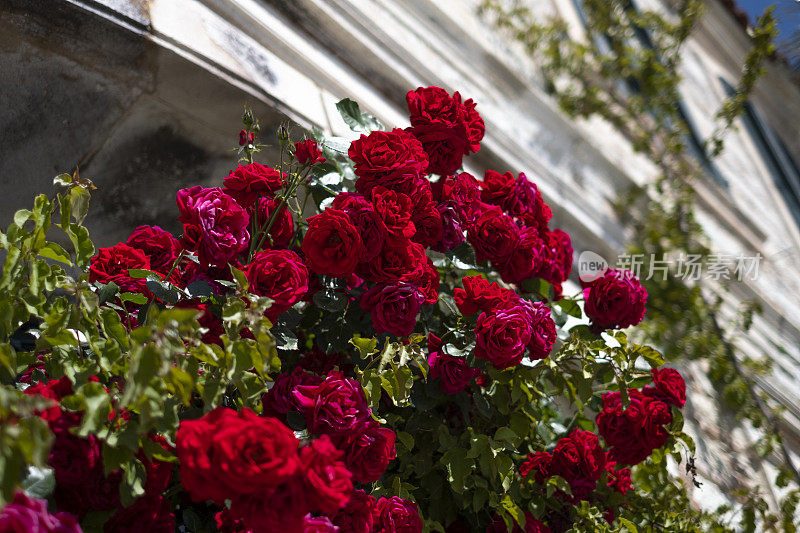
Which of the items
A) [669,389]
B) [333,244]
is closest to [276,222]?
[333,244]

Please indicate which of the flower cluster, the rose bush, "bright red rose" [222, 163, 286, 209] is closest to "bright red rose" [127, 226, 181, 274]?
the rose bush

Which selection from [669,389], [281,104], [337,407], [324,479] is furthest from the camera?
[281,104]

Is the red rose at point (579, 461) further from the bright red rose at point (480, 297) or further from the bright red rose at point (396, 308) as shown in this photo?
the bright red rose at point (396, 308)

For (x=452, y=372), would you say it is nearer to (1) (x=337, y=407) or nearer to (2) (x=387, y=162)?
(1) (x=337, y=407)

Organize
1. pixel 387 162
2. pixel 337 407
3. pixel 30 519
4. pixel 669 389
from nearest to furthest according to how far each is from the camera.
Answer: pixel 30 519 → pixel 337 407 → pixel 387 162 → pixel 669 389

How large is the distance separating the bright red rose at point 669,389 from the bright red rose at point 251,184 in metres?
1.01

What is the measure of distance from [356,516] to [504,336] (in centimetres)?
43

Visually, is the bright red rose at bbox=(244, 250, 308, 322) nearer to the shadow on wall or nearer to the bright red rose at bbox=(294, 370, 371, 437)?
the bright red rose at bbox=(294, 370, 371, 437)

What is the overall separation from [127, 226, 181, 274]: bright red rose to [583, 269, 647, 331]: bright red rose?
0.95m

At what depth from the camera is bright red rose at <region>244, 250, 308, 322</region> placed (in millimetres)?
1065

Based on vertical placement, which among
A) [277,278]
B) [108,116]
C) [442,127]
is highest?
[442,127]

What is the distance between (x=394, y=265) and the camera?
1168mm

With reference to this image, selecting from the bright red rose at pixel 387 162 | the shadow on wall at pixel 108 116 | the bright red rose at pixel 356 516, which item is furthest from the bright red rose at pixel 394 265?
the shadow on wall at pixel 108 116

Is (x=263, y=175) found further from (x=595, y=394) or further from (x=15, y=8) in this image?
(x=595, y=394)
